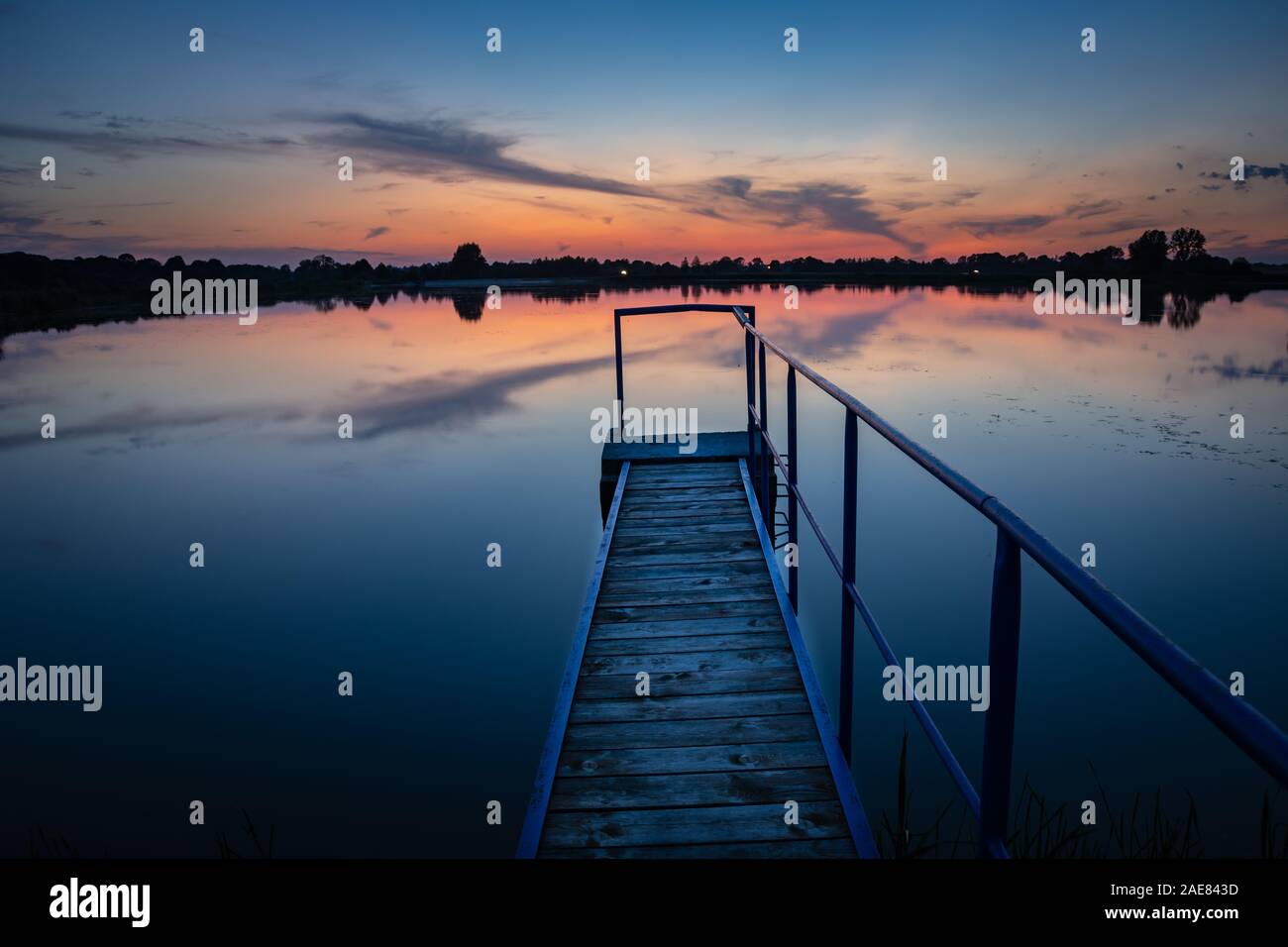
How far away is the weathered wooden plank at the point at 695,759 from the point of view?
2494mm

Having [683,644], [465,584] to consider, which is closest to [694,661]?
[683,644]

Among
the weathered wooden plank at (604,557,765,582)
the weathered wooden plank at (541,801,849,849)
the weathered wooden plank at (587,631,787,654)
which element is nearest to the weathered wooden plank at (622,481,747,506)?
the weathered wooden plank at (604,557,765,582)

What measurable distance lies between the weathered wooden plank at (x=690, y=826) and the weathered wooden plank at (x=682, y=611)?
55.5 inches

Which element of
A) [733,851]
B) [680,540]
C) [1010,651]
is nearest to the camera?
[1010,651]

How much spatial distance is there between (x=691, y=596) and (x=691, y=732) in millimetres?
1242

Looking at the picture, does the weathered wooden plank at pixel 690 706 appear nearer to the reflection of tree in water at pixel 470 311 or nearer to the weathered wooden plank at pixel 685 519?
the weathered wooden plank at pixel 685 519

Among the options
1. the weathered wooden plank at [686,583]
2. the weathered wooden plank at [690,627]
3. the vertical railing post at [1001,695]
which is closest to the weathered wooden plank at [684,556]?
the weathered wooden plank at [686,583]

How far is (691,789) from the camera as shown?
2.40 meters

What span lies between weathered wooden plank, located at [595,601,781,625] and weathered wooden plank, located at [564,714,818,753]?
909 mm

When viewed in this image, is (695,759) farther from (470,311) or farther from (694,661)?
(470,311)

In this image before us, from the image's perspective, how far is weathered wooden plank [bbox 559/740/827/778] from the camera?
8.18 feet

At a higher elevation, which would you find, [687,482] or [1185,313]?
[1185,313]

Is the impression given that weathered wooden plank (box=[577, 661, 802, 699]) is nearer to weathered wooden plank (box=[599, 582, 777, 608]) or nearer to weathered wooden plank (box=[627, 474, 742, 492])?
weathered wooden plank (box=[599, 582, 777, 608])
